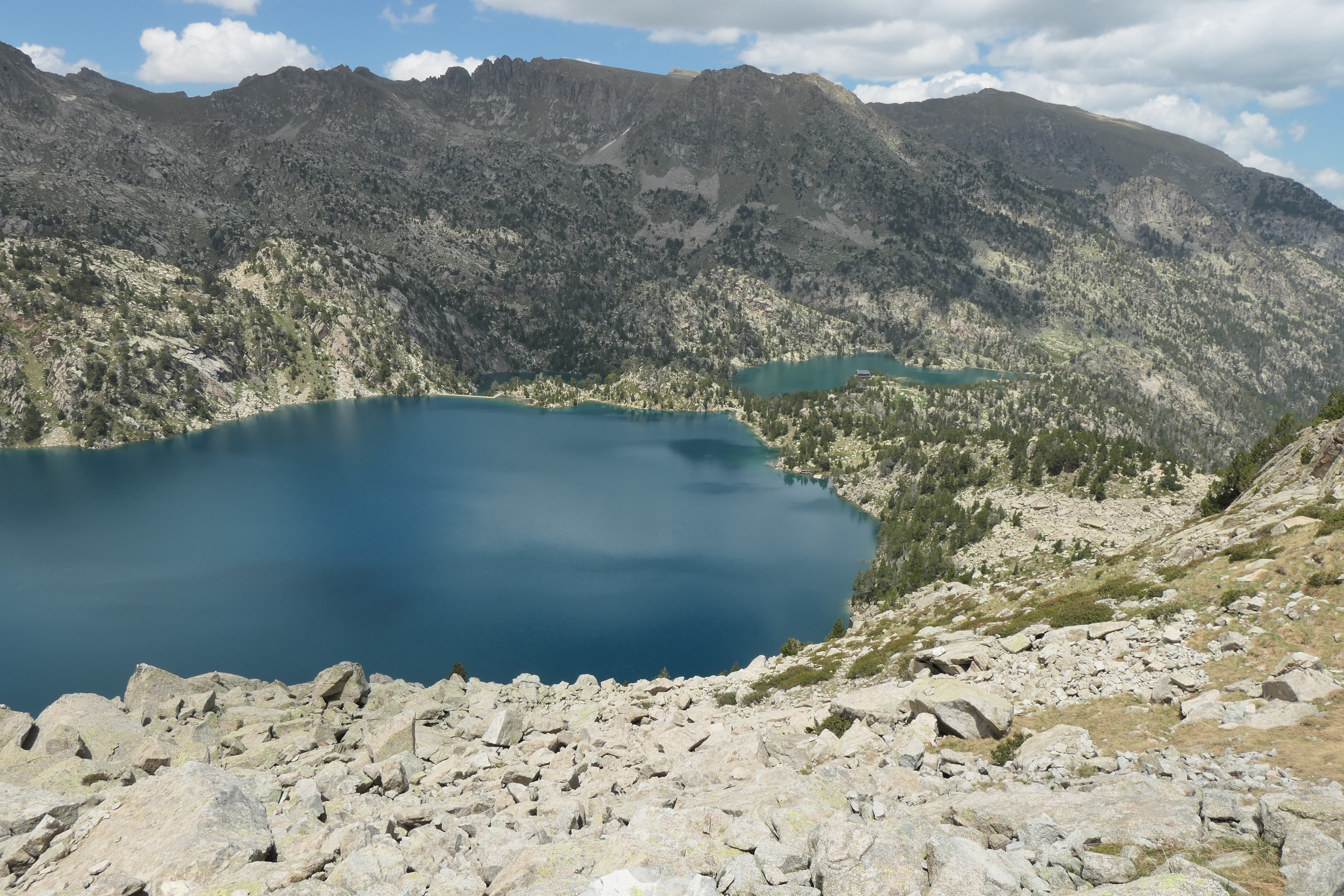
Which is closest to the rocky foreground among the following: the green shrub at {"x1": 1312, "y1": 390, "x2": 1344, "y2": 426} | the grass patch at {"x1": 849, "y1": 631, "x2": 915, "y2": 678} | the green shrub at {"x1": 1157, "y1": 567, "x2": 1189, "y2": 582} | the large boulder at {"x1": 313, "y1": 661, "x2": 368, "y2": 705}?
the grass patch at {"x1": 849, "y1": 631, "x2": 915, "y2": 678}

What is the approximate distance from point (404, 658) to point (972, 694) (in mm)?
61628

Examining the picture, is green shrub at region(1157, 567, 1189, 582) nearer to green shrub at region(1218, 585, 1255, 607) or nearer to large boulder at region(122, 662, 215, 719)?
green shrub at region(1218, 585, 1255, 607)

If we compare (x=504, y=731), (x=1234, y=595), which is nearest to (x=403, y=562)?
(x=504, y=731)

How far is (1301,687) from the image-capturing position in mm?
19375

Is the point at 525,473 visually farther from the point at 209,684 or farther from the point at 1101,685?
the point at 1101,685

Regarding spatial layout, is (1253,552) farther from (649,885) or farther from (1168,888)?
(649,885)

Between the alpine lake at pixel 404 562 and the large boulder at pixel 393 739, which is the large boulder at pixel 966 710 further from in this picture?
the alpine lake at pixel 404 562

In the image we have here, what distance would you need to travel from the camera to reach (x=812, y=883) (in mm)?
13281

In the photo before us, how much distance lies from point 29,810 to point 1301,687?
38.8 meters

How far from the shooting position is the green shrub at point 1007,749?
66.1 feet

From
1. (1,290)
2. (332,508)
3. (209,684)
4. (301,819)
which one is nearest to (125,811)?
(301,819)

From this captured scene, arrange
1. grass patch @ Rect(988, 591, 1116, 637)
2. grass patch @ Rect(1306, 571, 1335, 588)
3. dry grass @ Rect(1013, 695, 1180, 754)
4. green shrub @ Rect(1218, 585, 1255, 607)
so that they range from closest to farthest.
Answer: dry grass @ Rect(1013, 695, 1180, 754), grass patch @ Rect(1306, 571, 1335, 588), green shrub @ Rect(1218, 585, 1255, 607), grass patch @ Rect(988, 591, 1116, 637)

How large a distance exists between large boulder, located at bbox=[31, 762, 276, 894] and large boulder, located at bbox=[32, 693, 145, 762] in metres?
11.1

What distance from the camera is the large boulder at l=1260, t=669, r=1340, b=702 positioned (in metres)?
19.1
